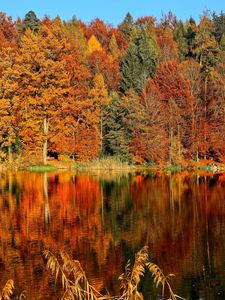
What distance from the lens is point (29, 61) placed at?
5438 centimetres

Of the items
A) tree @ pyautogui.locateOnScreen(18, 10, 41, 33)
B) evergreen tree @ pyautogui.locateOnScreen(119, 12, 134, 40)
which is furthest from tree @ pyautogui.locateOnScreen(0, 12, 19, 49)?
evergreen tree @ pyautogui.locateOnScreen(119, 12, 134, 40)

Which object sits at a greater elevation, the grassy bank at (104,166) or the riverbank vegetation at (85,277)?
the grassy bank at (104,166)

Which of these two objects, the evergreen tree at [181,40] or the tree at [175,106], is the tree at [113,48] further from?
the tree at [175,106]

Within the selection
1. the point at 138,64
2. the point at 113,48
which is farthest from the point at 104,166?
the point at 113,48

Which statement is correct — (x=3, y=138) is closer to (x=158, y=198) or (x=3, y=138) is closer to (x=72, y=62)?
(x=72, y=62)

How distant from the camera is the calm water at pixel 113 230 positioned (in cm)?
1465

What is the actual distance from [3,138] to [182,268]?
40958mm

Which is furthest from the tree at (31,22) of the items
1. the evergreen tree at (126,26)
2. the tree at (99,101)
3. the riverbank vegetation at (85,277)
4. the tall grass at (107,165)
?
the riverbank vegetation at (85,277)

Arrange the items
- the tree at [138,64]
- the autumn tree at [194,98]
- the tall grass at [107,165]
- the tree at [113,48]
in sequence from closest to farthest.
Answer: the tall grass at [107,165], the autumn tree at [194,98], the tree at [138,64], the tree at [113,48]

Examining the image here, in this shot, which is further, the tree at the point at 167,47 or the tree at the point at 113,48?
the tree at the point at 113,48

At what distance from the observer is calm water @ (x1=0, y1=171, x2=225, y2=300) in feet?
48.1

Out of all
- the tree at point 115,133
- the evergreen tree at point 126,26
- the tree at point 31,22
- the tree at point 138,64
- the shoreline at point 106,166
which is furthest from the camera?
the evergreen tree at point 126,26

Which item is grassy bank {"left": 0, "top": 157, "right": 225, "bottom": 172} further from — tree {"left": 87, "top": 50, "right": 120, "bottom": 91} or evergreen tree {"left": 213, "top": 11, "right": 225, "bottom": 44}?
evergreen tree {"left": 213, "top": 11, "right": 225, "bottom": 44}

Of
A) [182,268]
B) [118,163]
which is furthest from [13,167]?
[182,268]
